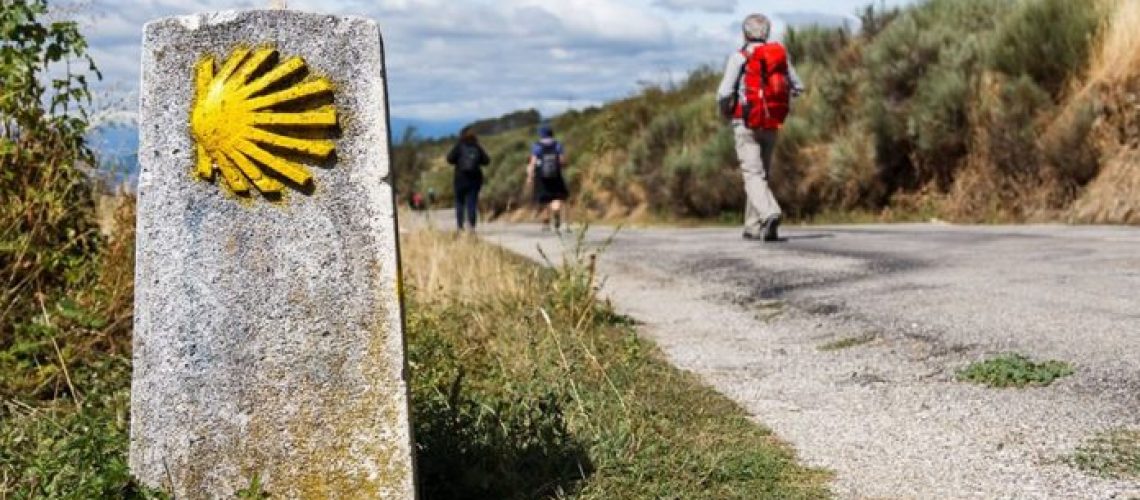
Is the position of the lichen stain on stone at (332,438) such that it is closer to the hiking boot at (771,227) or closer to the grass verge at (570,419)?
the grass verge at (570,419)

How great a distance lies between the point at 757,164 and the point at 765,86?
749 millimetres

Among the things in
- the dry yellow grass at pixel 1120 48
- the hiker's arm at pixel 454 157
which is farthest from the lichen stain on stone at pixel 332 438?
the hiker's arm at pixel 454 157

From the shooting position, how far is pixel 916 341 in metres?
7.21

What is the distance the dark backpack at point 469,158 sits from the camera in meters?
19.2

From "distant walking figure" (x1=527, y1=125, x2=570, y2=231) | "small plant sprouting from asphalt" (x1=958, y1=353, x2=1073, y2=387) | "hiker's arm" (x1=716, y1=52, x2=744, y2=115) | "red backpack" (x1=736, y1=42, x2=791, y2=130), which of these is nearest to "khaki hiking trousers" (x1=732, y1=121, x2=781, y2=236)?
"red backpack" (x1=736, y1=42, x2=791, y2=130)

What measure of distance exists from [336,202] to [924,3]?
19327 mm

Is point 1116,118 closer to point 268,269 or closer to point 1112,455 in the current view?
point 1112,455

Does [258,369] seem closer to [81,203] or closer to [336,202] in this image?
[336,202]

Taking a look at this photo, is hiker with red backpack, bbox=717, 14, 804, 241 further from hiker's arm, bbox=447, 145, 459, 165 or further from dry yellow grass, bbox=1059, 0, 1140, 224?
hiker's arm, bbox=447, 145, 459, 165

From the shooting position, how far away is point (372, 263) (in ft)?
12.4

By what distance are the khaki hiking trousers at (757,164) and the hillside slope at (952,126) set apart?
1.34 metres

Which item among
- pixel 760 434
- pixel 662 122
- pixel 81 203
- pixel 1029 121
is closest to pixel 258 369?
pixel 760 434

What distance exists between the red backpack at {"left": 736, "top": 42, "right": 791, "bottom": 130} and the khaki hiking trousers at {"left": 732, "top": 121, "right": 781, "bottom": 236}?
0.23m

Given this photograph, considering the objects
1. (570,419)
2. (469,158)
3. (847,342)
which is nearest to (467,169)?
(469,158)
